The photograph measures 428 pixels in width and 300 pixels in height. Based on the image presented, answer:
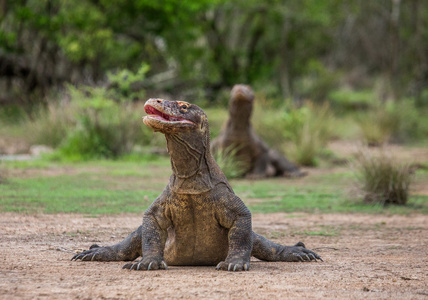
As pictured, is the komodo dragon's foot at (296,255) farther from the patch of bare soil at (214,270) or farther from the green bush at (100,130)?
the green bush at (100,130)

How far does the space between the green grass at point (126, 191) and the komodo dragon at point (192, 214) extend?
8.97ft

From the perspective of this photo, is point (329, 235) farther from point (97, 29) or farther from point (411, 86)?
point (411, 86)

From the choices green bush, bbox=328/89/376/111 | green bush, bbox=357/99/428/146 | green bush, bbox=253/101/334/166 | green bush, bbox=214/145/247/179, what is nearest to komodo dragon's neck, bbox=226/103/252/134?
green bush, bbox=214/145/247/179

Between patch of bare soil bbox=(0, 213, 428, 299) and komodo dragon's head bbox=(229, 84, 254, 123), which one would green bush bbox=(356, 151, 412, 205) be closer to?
patch of bare soil bbox=(0, 213, 428, 299)

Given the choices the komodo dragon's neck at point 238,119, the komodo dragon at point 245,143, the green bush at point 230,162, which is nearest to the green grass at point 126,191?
the green bush at point 230,162

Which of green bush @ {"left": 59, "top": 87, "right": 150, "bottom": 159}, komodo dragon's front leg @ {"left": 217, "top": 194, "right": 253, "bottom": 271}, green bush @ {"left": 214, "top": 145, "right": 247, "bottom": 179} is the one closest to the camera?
komodo dragon's front leg @ {"left": 217, "top": 194, "right": 253, "bottom": 271}

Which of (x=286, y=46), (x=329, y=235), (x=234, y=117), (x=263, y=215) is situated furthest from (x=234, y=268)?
(x=286, y=46)

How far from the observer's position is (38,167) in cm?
1477

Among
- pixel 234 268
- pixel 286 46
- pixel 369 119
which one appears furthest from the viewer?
pixel 286 46

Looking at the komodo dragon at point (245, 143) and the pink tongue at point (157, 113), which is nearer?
the pink tongue at point (157, 113)

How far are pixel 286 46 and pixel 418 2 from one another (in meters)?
8.20

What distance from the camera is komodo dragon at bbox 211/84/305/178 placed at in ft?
46.2

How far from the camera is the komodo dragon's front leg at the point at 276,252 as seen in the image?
607 centimetres

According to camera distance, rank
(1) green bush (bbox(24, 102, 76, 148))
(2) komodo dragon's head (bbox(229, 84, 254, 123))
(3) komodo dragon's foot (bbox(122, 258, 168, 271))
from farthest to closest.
→ (1) green bush (bbox(24, 102, 76, 148)) < (2) komodo dragon's head (bbox(229, 84, 254, 123)) < (3) komodo dragon's foot (bbox(122, 258, 168, 271))
